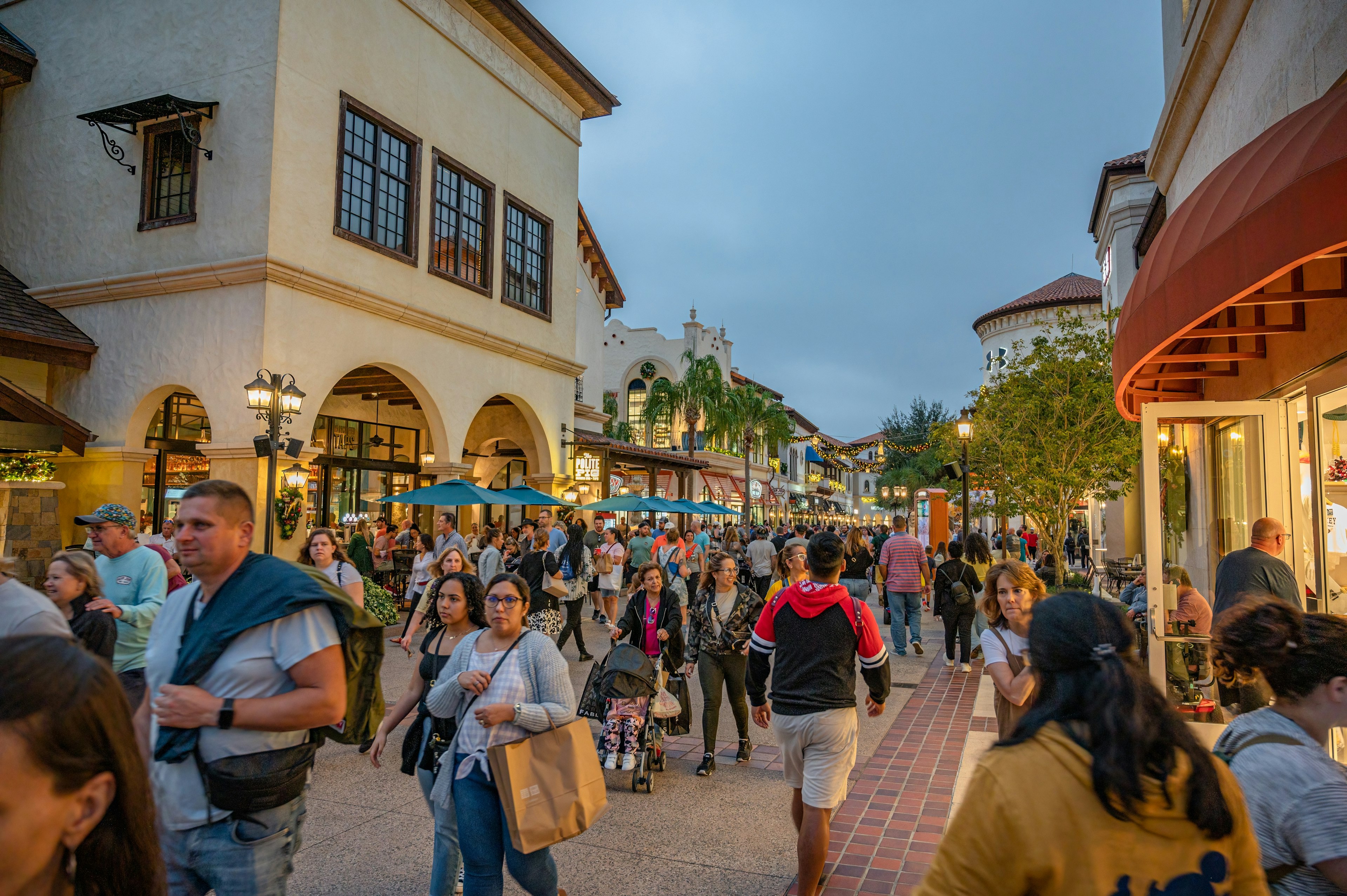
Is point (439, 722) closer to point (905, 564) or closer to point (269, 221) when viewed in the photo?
point (905, 564)

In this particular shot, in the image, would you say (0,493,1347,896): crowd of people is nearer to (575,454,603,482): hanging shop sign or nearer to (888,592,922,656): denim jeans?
(888,592,922,656): denim jeans

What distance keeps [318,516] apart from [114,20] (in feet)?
33.7

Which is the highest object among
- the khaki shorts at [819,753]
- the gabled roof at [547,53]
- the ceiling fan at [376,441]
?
the gabled roof at [547,53]

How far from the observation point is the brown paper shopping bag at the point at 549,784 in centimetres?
355

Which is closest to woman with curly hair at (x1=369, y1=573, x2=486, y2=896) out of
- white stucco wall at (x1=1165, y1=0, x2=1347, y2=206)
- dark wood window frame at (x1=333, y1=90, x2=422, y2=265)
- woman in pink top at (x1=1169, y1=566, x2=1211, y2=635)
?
woman in pink top at (x1=1169, y1=566, x2=1211, y2=635)

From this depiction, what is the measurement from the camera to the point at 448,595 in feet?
16.0

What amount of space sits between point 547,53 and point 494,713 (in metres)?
20.2

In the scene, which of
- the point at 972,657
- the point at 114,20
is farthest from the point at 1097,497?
the point at 114,20

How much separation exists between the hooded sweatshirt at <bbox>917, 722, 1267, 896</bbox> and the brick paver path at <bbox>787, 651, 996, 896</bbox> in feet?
5.21

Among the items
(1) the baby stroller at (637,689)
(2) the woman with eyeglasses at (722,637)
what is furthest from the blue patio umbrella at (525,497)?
(1) the baby stroller at (637,689)

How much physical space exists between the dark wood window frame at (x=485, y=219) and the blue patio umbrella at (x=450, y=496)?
16.1 ft

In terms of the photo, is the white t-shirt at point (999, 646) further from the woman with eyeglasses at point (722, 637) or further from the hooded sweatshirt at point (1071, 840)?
the hooded sweatshirt at point (1071, 840)

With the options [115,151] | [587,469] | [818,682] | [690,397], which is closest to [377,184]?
[115,151]

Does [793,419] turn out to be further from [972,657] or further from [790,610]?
[790,610]
